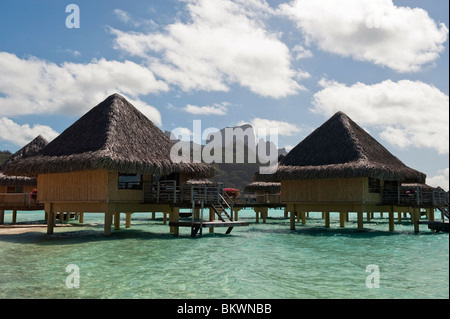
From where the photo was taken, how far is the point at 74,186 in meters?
18.3

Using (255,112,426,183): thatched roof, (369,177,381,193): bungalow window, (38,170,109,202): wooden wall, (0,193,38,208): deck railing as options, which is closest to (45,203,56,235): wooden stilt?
(38,170,109,202): wooden wall

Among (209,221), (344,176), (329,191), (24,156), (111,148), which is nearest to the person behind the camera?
(111,148)

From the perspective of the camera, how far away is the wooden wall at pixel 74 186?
1744 centimetres

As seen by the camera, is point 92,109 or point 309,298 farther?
point 92,109

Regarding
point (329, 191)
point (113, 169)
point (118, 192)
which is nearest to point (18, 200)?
point (118, 192)

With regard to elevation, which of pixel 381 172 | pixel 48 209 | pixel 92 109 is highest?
pixel 92 109

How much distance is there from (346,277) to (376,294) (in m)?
1.51

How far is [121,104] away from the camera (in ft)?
65.9

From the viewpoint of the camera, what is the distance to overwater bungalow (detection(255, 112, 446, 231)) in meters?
20.2

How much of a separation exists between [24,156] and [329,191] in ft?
58.7

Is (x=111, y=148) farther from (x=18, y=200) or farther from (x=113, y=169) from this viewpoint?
(x=18, y=200)

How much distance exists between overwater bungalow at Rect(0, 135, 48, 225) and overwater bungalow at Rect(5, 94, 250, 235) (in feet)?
17.4

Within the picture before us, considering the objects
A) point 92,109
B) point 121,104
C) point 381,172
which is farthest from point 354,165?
point 92,109

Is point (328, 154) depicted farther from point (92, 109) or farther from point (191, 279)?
point (191, 279)
